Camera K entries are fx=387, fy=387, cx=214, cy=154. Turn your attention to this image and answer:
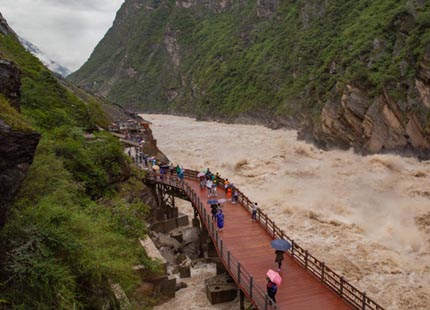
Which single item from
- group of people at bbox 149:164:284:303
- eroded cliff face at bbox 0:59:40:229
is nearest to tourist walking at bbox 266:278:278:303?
group of people at bbox 149:164:284:303

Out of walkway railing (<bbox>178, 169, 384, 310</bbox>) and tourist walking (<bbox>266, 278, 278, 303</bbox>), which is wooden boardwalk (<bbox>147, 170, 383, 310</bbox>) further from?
tourist walking (<bbox>266, 278, 278, 303</bbox>)

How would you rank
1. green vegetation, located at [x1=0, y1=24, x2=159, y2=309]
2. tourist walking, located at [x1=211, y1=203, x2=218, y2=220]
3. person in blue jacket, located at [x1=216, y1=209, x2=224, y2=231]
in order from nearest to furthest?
1. green vegetation, located at [x1=0, y1=24, x2=159, y2=309]
2. person in blue jacket, located at [x1=216, y1=209, x2=224, y2=231]
3. tourist walking, located at [x1=211, y1=203, x2=218, y2=220]

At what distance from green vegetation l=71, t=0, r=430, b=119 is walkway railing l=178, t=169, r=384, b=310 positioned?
103 feet

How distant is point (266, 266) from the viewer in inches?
623

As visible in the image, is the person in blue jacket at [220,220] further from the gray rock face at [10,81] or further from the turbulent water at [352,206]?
the gray rock face at [10,81]

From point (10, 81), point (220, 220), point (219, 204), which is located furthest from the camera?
point (219, 204)

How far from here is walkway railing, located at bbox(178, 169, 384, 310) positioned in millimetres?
12740

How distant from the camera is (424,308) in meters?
16.2

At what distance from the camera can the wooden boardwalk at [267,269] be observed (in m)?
13.3

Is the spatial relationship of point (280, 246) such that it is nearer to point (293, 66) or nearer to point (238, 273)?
point (238, 273)

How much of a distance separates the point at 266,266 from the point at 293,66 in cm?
7796

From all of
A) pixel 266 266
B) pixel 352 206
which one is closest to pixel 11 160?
pixel 266 266

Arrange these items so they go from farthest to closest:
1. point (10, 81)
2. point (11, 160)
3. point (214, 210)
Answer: point (214, 210) < point (10, 81) < point (11, 160)

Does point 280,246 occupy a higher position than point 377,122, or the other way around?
point 377,122
